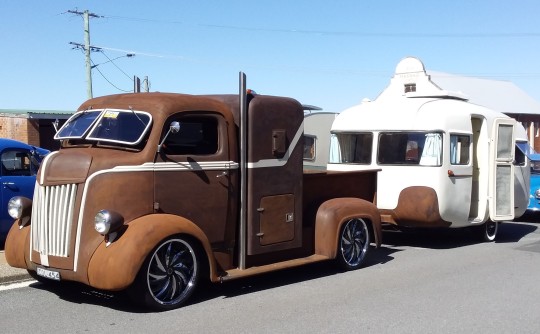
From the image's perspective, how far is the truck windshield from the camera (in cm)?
687

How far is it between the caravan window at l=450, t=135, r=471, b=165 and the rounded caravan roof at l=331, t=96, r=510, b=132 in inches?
7.1

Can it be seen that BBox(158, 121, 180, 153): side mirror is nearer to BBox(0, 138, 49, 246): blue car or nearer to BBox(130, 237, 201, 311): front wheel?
BBox(130, 237, 201, 311): front wheel

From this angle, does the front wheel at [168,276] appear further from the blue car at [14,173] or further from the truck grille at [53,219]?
the blue car at [14,173]

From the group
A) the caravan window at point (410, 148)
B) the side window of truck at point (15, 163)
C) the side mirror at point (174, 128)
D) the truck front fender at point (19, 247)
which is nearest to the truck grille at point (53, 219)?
the truck front fender at point (19, 247)

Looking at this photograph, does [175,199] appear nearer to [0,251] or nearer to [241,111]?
[241,111]

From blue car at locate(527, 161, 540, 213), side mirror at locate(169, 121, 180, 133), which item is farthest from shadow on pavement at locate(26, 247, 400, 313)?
blue car at locate(527, 161, 540, 213)

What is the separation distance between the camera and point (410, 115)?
11.4 meters

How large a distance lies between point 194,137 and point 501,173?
7196 millimetres

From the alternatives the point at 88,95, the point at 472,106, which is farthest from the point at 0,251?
the point at 88,95

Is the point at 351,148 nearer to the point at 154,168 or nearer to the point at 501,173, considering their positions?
the point at 501,173

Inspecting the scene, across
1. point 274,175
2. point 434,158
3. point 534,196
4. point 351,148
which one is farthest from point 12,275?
point 534,196

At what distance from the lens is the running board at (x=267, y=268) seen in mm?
7170

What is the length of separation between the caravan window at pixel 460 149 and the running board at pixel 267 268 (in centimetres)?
409

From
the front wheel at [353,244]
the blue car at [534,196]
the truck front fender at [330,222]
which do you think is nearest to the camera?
the truck front fender at [330,222]
